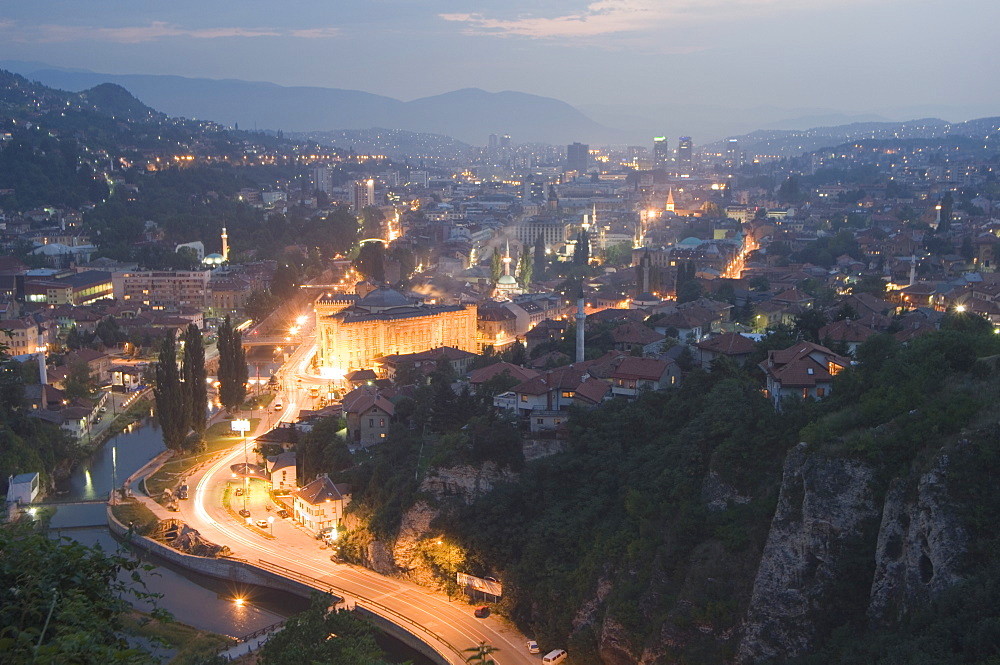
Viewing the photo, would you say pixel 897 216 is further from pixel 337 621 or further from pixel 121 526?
pixel 337 621

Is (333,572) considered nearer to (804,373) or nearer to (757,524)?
(757,524)

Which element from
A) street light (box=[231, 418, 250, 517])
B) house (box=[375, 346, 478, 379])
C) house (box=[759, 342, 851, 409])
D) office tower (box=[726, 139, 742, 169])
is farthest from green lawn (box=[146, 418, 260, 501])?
office tower (box=[726, 139, 742, 169])

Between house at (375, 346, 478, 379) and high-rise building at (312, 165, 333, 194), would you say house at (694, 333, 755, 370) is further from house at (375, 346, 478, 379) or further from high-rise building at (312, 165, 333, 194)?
high-rise building at (312, 165, 333, 194)

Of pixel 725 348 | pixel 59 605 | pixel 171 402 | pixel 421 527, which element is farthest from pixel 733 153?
pixel 59 605

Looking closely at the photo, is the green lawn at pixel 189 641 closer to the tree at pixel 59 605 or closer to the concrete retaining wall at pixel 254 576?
the concrete retaining wall at pixel 254 576

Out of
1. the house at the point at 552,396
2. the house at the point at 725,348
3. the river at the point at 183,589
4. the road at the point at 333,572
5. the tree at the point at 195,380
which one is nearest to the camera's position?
the road at the point at 333,572

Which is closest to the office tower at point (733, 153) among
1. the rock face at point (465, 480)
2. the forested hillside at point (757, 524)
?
the rock face at point (465, 480)

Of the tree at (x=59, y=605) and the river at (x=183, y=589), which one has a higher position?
the tree at (x=59, y=605)
